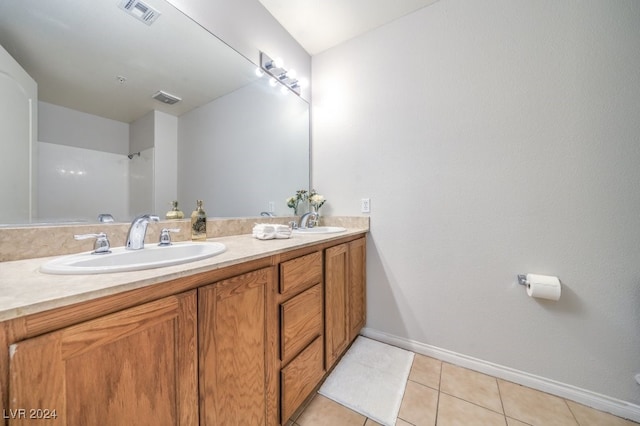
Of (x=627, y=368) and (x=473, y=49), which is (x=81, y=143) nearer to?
(x=473, y=49)

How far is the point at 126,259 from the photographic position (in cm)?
87

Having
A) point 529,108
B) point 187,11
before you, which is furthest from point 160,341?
point 529,108

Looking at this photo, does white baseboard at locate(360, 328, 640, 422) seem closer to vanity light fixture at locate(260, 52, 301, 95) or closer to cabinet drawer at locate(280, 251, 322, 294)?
cabinet drawer at locate(280, 251, 322, 294)

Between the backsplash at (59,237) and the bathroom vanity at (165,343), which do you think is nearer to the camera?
the bathroom vanity at (165,343)

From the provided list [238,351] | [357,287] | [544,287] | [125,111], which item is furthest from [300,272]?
[544,287]

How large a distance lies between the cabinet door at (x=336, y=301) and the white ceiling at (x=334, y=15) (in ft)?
5.24

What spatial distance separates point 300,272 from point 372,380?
0.84 meters

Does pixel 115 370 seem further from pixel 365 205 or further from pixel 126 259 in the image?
pixel 365 205

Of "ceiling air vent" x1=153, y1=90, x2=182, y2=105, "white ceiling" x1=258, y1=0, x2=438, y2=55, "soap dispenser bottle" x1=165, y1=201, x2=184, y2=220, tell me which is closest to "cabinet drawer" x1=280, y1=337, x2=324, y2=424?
"soap dispenser bottle" x1=165, y1=201, x2=184, y2=220

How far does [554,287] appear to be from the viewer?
1168 millimetres

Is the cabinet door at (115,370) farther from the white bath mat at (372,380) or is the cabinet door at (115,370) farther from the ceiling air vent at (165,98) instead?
the ceiling air vent at (165,98)

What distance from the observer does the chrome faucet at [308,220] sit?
179 cm

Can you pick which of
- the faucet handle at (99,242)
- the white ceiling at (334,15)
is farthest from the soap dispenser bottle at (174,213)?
the white ceiling at (334,15)

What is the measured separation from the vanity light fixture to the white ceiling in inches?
11.8
